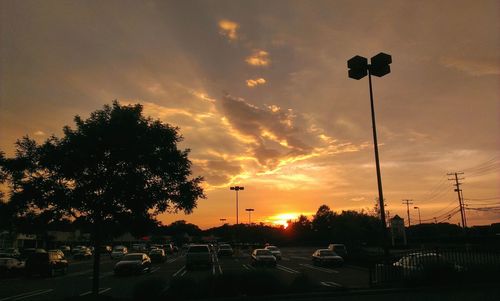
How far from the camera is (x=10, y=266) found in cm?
3094

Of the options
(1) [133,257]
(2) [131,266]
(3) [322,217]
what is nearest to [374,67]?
(2) [131,266]

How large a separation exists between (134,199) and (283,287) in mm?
6956

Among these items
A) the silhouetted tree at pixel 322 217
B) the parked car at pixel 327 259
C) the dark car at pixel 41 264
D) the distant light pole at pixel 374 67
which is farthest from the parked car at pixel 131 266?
the silhouetted tree at pixel 322 217

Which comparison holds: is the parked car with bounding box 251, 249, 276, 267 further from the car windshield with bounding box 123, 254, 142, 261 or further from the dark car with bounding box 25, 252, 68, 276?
the dark car with bounding box 25, 252, 68, 276

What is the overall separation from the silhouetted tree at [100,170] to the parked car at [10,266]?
20.0 m

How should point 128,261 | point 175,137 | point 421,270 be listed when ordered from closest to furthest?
point 175,137 → point 421,270 → point 128,261

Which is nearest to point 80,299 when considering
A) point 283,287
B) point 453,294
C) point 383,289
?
point 283,287

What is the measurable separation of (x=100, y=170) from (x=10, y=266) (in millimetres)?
22364

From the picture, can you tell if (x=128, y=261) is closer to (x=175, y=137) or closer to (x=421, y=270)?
(x=175, y=137)

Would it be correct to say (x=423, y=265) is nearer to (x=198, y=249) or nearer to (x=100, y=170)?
(x=100, y=170)

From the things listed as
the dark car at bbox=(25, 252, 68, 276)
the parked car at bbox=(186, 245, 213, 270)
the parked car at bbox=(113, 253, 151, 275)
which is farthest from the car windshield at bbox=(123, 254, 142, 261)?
the dark car at bbox=(25, 252, 68, 276)

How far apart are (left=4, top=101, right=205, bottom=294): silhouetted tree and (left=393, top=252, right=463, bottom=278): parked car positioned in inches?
451

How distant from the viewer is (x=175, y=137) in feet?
53.4

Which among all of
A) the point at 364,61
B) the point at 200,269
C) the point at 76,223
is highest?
the point at 364,61
